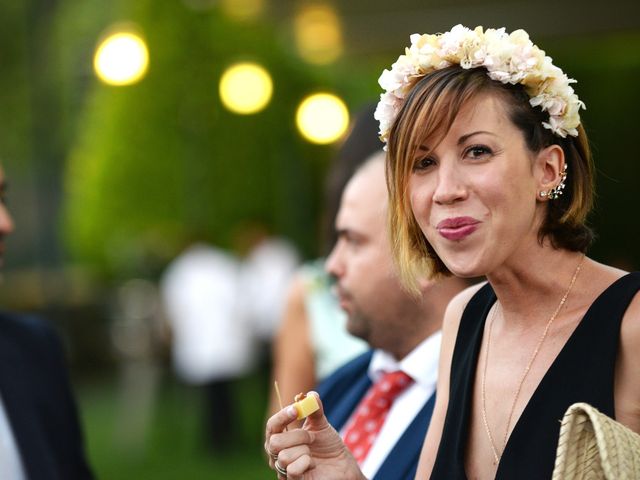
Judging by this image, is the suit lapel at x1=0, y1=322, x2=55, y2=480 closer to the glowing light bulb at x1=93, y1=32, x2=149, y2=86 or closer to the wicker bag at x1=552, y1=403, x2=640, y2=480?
the wicker bag at x1=552, y1=403, x2=640, y2=480

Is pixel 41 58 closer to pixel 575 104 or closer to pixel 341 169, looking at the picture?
pixel 341 169

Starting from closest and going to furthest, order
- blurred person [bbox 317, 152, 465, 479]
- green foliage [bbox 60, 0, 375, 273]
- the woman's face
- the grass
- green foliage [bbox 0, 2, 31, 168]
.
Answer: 1. the woman's face
2. blurred person [bbox 317, 152, 465, 479]
3. the grass
4. green foliage [bbox 60, 0, 375, 273]
5. green foliage [bbox 0, 2, 31, 168]

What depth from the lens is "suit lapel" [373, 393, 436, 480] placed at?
9.11 feet

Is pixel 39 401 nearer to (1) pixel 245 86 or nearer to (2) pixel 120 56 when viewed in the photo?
(2) pixel 120 56

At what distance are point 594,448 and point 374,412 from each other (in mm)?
1266

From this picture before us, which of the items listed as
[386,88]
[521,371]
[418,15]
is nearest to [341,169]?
[386,88]

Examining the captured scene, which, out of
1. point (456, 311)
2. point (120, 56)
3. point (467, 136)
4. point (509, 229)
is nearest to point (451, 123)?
point (467, 136)

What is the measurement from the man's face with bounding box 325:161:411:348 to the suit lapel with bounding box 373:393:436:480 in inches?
13.5

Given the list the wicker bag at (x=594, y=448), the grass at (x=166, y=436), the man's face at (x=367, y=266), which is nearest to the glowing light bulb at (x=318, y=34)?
the grass at (x=166, y=436)

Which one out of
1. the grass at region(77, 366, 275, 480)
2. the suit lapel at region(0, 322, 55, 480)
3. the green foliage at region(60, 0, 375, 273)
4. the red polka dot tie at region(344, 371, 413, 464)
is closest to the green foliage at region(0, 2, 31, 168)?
the green foliage at region(60, 0, 375, 273)

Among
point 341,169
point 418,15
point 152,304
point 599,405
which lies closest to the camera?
point 599,405

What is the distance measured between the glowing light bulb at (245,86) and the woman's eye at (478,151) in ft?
32.6

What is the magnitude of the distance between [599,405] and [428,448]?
611 mm

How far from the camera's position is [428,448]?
2566 millimetres
